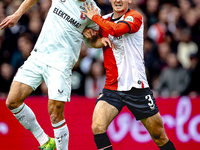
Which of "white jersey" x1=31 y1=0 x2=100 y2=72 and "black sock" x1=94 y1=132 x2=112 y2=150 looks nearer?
"black sock" x1=94 y1=132 x2=112 y2=150

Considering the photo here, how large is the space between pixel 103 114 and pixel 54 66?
1056mm

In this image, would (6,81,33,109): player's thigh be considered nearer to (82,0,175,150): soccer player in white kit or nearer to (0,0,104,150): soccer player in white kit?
(0,0,104,150): soccer player in white kit

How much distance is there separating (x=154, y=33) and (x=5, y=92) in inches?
181

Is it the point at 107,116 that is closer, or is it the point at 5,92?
the point at 107,116

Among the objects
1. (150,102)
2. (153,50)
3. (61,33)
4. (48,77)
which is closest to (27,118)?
(48,77)

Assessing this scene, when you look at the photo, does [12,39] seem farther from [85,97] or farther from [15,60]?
[85,97]

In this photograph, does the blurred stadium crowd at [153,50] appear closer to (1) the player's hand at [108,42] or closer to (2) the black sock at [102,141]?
(1) the player's hand at [108,42]

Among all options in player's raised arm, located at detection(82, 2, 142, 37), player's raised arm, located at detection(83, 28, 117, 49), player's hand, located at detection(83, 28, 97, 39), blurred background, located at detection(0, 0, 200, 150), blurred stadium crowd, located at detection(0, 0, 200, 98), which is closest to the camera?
player's raised arm, located at detection(82, 2, 142, 37)

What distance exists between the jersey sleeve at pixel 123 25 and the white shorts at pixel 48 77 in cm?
97

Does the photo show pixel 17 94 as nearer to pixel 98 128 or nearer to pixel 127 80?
pixel 98 128

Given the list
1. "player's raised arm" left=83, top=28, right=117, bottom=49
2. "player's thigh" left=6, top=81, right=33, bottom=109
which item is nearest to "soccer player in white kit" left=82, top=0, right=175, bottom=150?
"player's raised arm" left=83, top=28, right=117, bottom=49

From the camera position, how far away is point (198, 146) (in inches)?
290

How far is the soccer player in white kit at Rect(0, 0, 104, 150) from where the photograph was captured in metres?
4.82

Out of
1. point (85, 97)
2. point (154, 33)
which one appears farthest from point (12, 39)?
point (154, 33)
